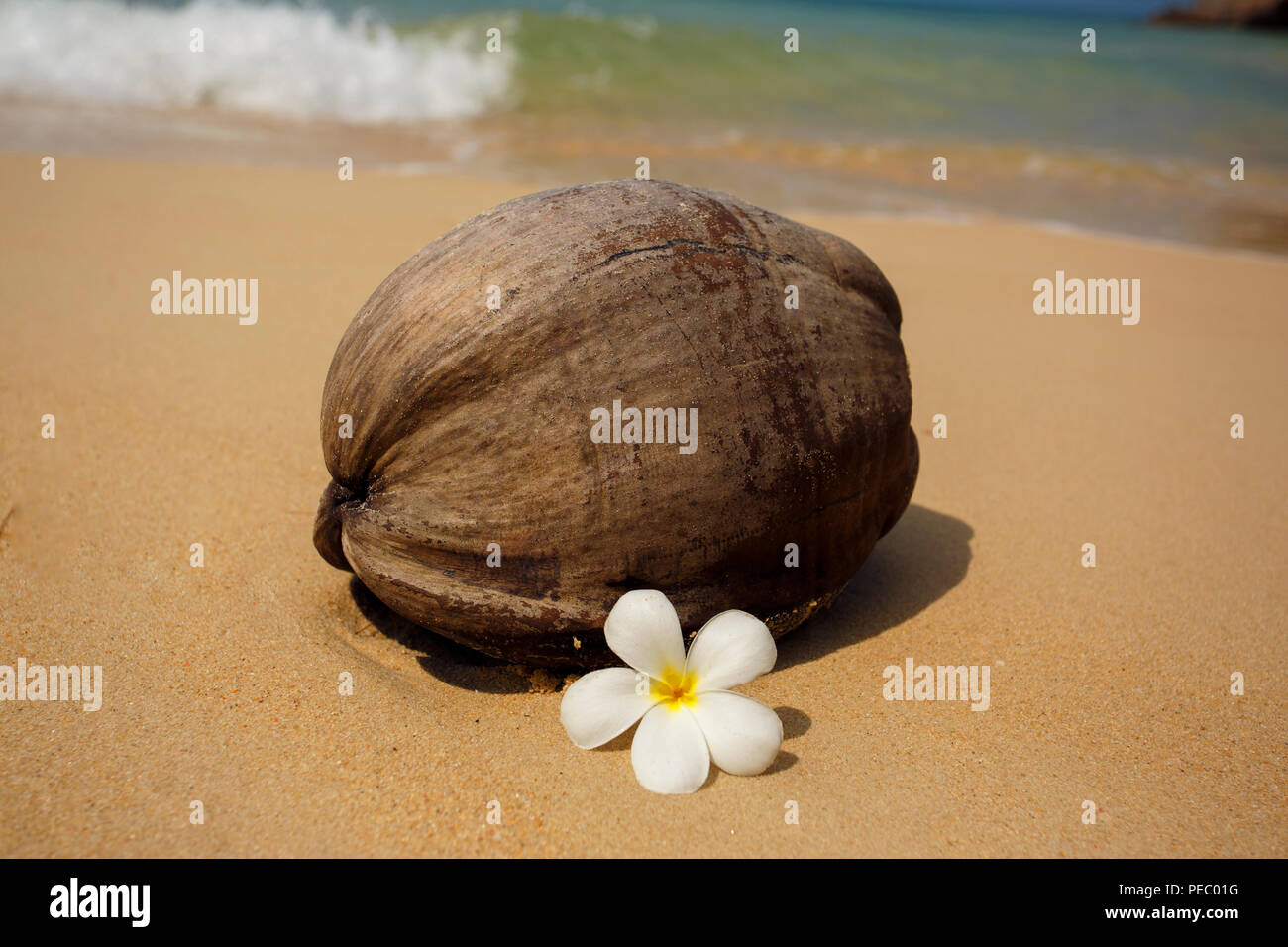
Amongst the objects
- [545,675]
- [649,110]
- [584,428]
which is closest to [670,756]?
[545,675]

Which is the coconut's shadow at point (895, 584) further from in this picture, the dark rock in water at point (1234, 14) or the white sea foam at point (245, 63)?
the dark rock in water at point (1234, 14)

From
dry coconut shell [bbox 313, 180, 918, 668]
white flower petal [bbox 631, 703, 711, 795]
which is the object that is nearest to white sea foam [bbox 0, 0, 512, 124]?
dry coconut shell [bbox 313, 180, 918, 668]

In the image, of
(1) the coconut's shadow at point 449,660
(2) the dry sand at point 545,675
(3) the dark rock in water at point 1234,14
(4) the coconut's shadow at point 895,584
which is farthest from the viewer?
(3) the dark rock in water at point 1234,14

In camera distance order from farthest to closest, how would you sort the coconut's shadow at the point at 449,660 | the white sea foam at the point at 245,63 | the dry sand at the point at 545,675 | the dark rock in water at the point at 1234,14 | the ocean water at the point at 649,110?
1. the dark rock in water at the point at 1234,14
2. the white sea foam at the point at 245,63
3. the ocean water at the point at 649,110
4. the coconut's shadow at the point at 449,660
5. the dry sand at the point at 545,675

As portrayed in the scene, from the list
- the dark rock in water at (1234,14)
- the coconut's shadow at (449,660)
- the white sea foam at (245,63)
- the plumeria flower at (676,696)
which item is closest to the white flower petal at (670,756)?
the plumeria flower at (676,696)

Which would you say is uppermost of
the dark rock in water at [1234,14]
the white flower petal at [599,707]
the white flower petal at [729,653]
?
the dark rock in water at [1234,14]

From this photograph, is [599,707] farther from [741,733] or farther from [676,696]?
[741,733]
